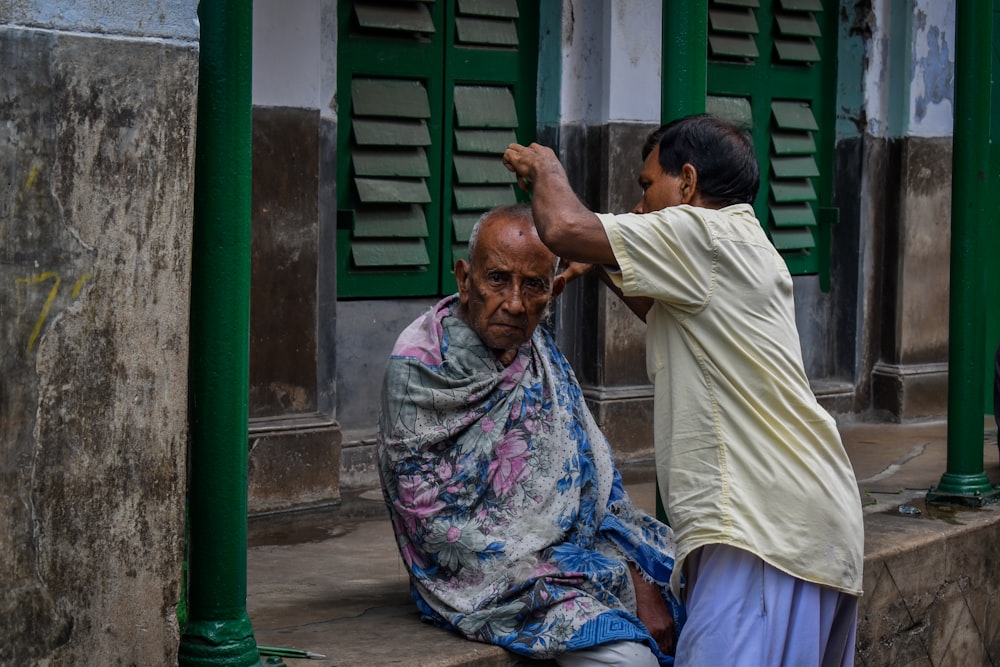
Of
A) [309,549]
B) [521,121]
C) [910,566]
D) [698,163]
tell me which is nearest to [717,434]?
[698,163]

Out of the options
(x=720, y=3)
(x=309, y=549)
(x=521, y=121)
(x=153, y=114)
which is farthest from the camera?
(x=720, y=3)

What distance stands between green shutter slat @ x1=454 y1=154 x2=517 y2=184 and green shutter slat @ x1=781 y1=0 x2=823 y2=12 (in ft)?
6.59

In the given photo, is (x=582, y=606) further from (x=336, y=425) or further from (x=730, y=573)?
(x=336, y=425)

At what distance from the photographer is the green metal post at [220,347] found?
2854 millimetres

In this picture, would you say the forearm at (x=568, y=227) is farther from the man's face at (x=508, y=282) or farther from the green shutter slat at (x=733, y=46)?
the green shutter slat at (x=733, y=46)

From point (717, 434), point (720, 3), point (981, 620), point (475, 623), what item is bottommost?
point (981, 620)

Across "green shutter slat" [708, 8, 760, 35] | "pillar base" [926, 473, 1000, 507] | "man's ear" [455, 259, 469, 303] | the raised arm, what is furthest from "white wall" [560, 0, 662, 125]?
the raised arm

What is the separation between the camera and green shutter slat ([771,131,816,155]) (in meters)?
7.34

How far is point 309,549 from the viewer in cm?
488

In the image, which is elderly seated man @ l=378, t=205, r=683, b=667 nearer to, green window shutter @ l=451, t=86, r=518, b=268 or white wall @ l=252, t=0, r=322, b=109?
white wall @ l=252, t=0, r=322, b=109

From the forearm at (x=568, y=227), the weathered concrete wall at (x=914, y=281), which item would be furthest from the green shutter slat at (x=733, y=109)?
the forearm at (x=568, y=227)

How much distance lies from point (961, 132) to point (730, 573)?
9.66 feet

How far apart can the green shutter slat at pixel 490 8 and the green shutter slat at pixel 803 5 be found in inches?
69.6

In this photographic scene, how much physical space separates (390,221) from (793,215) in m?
2.51
